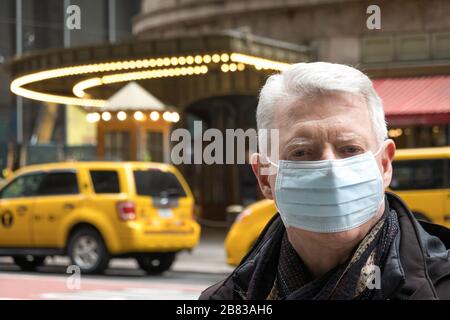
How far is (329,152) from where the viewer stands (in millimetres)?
1850

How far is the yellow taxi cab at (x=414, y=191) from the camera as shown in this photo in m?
10.2

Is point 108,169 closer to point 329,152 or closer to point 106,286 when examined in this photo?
point 106,286

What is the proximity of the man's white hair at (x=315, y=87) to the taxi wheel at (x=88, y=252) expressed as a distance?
10193 mm

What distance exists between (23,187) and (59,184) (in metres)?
0.57

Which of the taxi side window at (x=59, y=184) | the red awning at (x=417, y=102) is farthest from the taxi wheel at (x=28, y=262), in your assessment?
the red awning at (x=417, y=102)

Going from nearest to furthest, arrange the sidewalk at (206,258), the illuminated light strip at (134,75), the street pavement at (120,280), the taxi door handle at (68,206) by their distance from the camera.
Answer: the street pavement at (120,280) < the taxi door handle at (68,206) < the sidewalk at (206,258) < the illuminated light strip at (134,75)

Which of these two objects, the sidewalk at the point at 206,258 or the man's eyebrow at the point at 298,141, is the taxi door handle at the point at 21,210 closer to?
the sidewalk at the point at 206,258

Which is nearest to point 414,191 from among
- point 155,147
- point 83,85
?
point 155,147

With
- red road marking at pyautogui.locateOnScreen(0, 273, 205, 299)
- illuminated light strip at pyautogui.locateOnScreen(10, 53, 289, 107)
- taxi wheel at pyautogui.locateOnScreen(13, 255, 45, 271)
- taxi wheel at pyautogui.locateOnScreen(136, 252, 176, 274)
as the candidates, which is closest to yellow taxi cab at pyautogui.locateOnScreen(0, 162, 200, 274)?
taxi wheel at pyautogui.locateOnScreen(136, 252, 176, 274)

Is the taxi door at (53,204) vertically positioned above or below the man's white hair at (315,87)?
below

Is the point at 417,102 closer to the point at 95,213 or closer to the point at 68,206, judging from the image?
the point at 95,213
